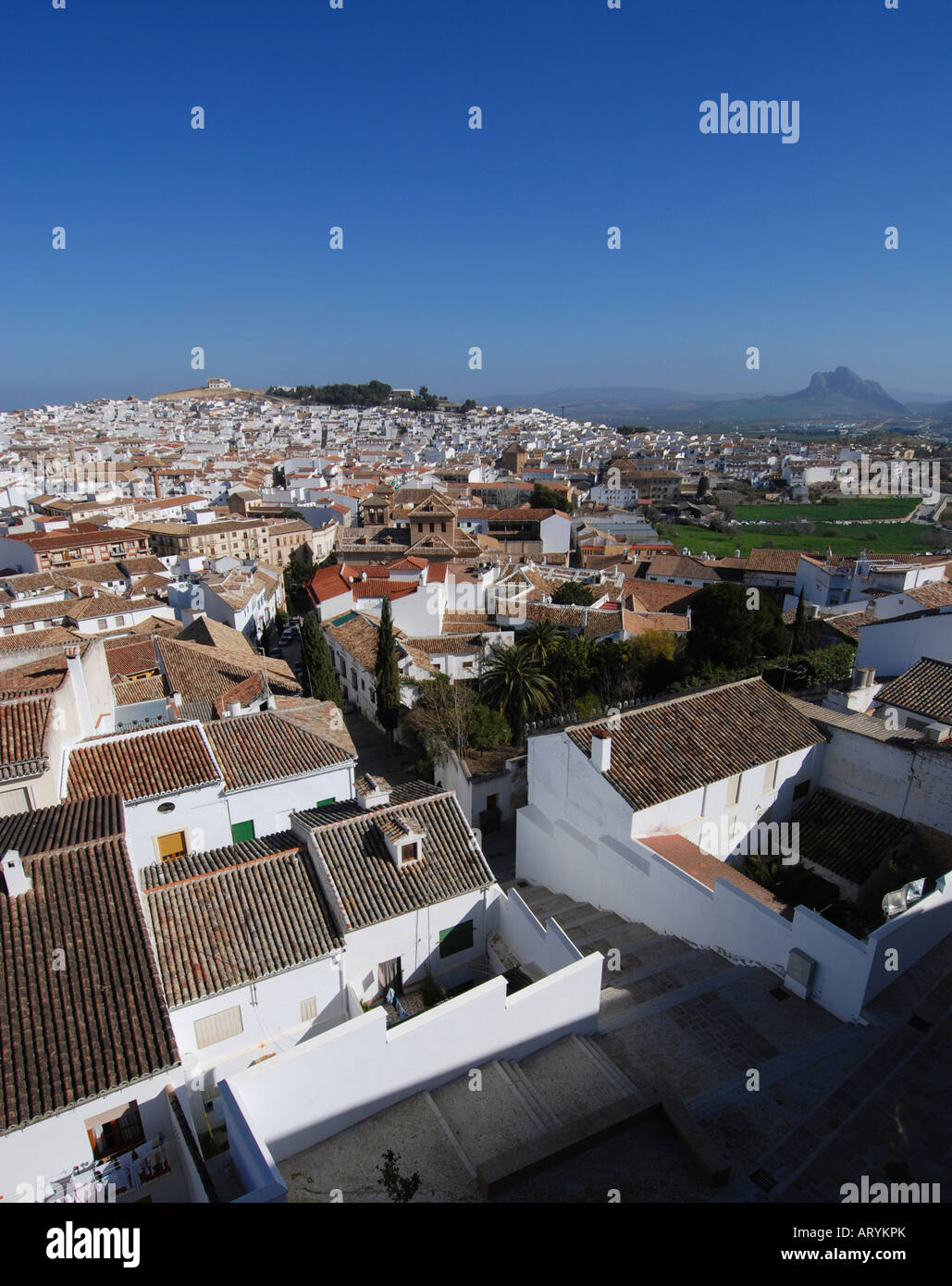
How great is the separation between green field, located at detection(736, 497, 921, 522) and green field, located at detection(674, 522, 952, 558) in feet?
27.5

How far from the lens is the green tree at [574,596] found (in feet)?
128

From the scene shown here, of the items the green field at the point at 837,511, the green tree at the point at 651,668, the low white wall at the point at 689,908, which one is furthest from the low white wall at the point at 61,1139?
the green field at the point at 837,511

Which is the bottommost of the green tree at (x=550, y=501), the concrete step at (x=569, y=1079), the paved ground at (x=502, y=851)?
the paved ground at (x=502, y=851)

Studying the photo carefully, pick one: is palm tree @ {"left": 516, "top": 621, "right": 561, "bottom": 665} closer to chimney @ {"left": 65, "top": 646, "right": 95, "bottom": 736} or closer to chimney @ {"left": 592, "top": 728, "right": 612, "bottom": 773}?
chimney @ {"left": 592, "top": 728, "right": 612, "bottom": 773}

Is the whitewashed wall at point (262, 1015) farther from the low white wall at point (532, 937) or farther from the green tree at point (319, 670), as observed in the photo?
→ the green tree at point (319, 670)

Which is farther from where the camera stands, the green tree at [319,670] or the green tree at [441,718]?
the green tree at [319,670]

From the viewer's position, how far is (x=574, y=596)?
39344 mm

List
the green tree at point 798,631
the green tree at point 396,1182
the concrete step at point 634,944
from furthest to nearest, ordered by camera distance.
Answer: the green tree at point 798,631 < the concrete step at point 634,944 < the green tree at point 396,1182

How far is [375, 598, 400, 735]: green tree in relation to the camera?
88.6 ft

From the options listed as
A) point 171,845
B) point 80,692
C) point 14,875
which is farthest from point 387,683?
point 14,875

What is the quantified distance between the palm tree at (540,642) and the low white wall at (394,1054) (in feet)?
54.6

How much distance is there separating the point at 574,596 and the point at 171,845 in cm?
2731
